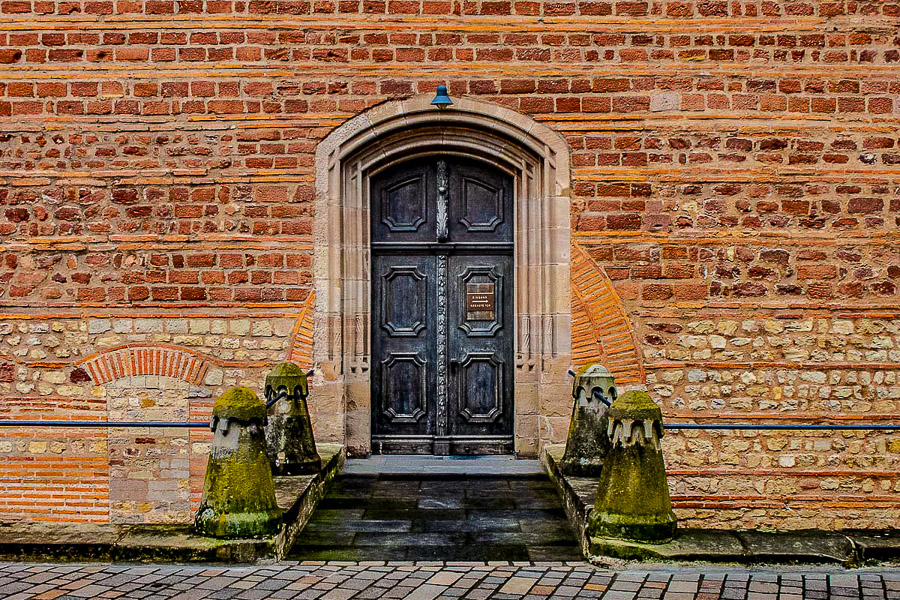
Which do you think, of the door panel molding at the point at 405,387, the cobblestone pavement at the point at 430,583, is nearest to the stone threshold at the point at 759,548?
the cobblestone pavement at the point at 430,583

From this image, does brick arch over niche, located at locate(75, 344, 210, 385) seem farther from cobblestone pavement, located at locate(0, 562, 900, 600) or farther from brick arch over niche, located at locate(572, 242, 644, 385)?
brick arch over niche, located at locate(572, 242, 644, 385)

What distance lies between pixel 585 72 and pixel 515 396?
3080 mm

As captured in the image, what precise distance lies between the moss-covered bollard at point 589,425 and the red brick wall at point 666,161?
127 cm

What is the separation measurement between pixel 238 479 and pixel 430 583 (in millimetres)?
1343

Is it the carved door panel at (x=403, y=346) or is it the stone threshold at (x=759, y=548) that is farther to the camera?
the carved door panel at (x=403, y=346)

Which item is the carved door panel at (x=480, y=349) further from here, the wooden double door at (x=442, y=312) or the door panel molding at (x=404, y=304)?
the door panel molding at (x=404, y=304)

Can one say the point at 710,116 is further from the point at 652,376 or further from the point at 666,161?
the point at 652,376

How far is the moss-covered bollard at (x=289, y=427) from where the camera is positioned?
737 cm

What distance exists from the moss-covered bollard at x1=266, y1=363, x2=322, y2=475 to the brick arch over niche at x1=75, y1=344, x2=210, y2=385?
136cm

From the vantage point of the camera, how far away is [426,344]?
29.7 ft

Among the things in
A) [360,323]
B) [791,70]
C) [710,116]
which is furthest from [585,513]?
[791,70]

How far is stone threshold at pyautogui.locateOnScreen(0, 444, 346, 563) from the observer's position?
548cm

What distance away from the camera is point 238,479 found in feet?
18.8

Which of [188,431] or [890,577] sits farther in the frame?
[188,431]
